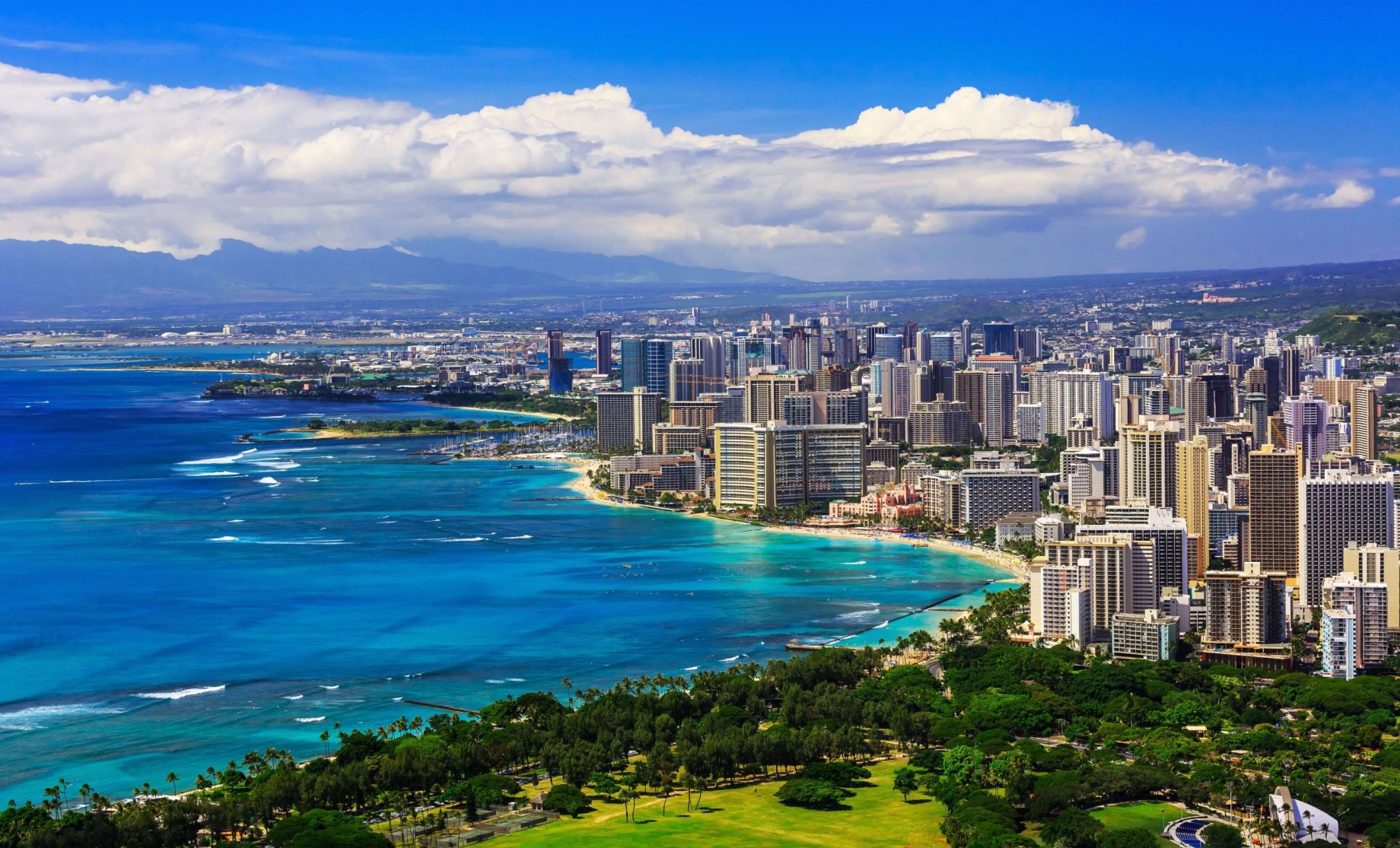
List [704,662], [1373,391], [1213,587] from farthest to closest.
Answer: [1373,391]
[1213,587]
[704,662]

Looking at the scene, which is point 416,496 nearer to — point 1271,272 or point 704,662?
point 704,662

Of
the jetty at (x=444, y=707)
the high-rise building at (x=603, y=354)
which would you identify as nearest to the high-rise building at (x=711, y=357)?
the high-rise building at (x=603, y=354)

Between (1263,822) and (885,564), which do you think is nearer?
(1263,822)

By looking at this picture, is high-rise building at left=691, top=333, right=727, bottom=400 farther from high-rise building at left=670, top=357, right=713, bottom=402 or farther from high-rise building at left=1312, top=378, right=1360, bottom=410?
high-rise building at left=1312, top=378, right=1360, bottom=410

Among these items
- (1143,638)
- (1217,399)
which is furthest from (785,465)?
(1143,638)

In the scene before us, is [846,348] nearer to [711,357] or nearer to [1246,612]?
[711,357]

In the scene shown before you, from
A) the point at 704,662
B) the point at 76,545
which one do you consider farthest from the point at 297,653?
the point at 76,545
